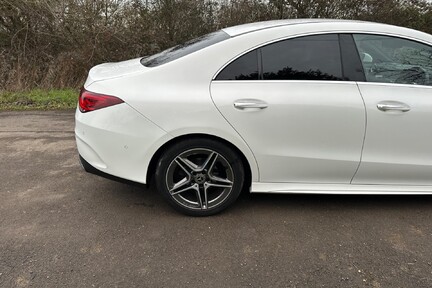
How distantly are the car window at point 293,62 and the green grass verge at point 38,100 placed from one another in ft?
16.2

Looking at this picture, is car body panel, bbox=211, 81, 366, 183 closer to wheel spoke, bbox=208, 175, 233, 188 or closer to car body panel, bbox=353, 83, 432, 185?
car body panel, bbox=353, 83, 432, 185

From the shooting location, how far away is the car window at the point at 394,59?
2967mm

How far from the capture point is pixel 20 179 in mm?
3768

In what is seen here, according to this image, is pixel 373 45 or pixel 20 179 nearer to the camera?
pixel 373 45

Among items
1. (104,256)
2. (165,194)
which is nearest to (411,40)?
(165,194)

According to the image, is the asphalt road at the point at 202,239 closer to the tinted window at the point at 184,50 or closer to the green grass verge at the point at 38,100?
the tinted window at the point at 184,50

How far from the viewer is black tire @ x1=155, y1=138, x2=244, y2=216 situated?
291 centimetres

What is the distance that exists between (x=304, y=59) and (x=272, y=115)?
54 cm

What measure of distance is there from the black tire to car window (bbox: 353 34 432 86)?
134 cm

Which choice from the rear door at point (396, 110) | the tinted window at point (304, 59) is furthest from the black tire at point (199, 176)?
the rear door at point (396, 110)

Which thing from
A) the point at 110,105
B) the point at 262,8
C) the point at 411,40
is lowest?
the point at 110,105

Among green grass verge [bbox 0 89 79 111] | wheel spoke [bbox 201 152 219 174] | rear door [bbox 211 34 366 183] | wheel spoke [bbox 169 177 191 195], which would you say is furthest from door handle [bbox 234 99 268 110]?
green grass verge [bbox 0 89 79 111]

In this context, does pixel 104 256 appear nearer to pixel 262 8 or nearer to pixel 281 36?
pixel 281 36

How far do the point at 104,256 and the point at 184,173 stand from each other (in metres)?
0.89
